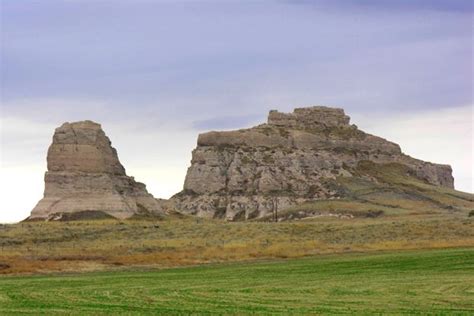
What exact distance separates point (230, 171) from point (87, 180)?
194 ft

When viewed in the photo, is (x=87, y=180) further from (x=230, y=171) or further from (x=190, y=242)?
(x=230, y=171)

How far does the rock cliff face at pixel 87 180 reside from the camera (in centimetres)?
12281

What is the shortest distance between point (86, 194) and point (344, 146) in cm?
8386

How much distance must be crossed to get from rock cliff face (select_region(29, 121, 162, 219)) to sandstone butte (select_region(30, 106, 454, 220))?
0.15 meters

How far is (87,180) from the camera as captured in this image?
125438mm

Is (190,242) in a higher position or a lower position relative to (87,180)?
lower

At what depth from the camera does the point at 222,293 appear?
108ft

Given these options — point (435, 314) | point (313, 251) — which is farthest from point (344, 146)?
point (435, 314)

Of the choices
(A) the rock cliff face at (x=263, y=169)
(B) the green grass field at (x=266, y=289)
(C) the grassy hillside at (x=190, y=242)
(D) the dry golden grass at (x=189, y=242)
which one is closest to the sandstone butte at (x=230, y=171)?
(A) the rock cliff face at (x=263, y=169)

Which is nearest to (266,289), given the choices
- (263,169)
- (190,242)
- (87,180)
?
(190,242)

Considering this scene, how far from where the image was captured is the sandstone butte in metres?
126

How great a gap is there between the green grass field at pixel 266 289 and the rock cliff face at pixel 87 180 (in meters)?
72.8

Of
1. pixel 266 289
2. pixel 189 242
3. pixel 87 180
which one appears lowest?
pixel 266 289

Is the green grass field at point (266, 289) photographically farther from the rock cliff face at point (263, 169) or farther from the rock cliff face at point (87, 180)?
the rock cliff face at point (263, 169)
